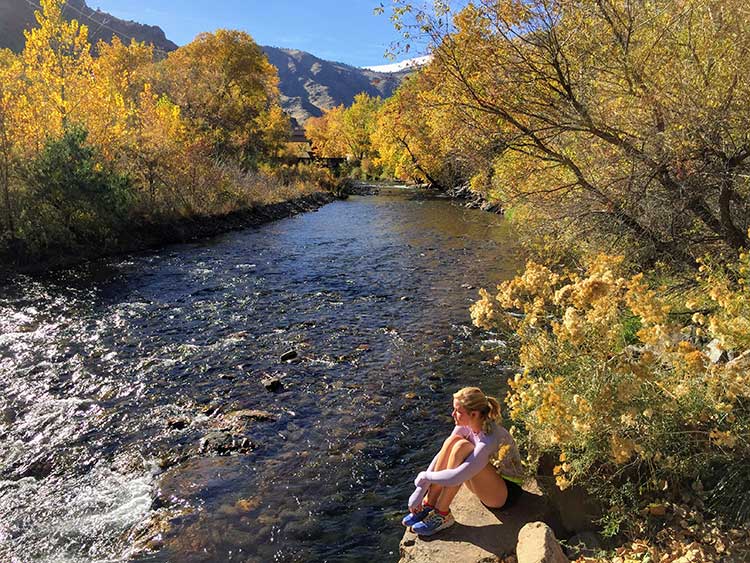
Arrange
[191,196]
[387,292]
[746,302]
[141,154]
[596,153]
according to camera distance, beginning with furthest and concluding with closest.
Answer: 1. [191,196]
2. [141,154]
3. [387,292]
4. [596,153]
5. [746,302]

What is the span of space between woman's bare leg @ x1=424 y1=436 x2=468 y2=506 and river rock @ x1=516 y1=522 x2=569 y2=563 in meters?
0.95

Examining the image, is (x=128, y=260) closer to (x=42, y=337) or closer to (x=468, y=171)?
(x=42, y=337)

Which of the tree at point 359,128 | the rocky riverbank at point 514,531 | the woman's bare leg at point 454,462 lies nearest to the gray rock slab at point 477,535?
the rocky riverbank at point 514,531

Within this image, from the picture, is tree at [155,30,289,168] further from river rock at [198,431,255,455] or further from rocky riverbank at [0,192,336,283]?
river rock at [198,431,255,455]

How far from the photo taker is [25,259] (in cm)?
1589

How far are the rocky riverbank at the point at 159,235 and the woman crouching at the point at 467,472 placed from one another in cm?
1538

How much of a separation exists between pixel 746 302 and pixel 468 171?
6.30 metres

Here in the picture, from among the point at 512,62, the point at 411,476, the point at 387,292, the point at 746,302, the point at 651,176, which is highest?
the point at 512,62

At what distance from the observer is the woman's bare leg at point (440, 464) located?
192 inches

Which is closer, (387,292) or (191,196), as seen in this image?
(387,292)

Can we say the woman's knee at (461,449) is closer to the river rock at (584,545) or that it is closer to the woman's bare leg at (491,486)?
the woman's bare leg at (491,486)

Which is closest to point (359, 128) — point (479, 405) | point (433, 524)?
point (479, 405)

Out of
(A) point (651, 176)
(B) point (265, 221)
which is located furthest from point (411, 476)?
(B) point (265, 221)

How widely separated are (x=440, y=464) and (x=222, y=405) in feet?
13.4
